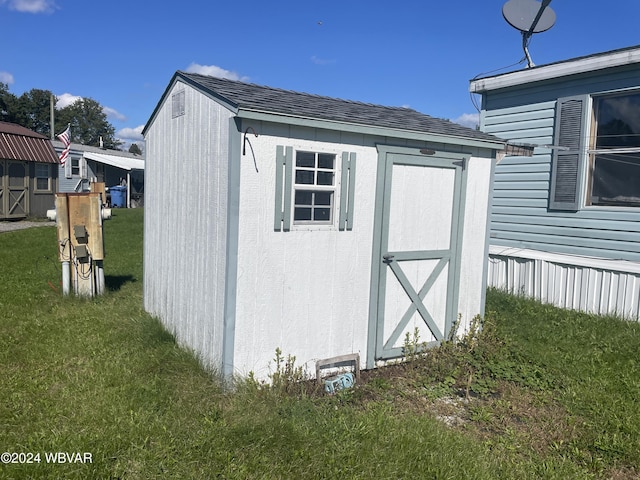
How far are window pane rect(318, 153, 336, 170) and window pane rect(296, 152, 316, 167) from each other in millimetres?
64

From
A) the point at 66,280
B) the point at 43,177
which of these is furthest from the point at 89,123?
the point at 66,280

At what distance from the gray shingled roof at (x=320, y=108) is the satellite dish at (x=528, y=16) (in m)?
3.23

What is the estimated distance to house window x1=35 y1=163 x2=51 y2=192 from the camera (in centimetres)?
1795

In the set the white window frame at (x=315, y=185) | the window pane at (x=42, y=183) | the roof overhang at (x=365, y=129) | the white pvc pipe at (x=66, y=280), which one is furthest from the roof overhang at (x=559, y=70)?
the window pane at (x=42, y=183)

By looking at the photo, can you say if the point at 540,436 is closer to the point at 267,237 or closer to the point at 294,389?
the point at 294,389

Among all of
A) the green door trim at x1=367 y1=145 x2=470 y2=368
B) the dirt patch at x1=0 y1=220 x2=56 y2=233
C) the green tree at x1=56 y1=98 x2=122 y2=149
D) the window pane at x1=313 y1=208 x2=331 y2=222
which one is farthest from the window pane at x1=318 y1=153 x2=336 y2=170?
the green tree at x1=56 y1=98 x2=122 y2=149

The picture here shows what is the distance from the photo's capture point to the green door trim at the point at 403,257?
4.89 metres

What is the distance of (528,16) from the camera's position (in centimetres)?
817

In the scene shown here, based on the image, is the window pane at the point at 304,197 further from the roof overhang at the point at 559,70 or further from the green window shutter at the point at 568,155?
the roof overhang at the point at 559,70

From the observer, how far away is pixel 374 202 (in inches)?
191

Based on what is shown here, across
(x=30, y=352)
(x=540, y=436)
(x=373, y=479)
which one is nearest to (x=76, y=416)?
(x=30, y=352)

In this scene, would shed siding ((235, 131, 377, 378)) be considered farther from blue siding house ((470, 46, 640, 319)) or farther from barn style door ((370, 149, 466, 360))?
blue siding house ((470, 46, 640, 319))

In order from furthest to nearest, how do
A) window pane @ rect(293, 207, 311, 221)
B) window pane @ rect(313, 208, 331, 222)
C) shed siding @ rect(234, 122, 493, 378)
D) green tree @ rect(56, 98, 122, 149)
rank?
green tree @ rect(56, 98, 122, 149) → window pane @ rect(313, 208, 331, 222) → window pane @ rect(293, 207, 311, 221) → shed siding @ rect(234, 122, 493, 378)

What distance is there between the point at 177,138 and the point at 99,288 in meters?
3.06
